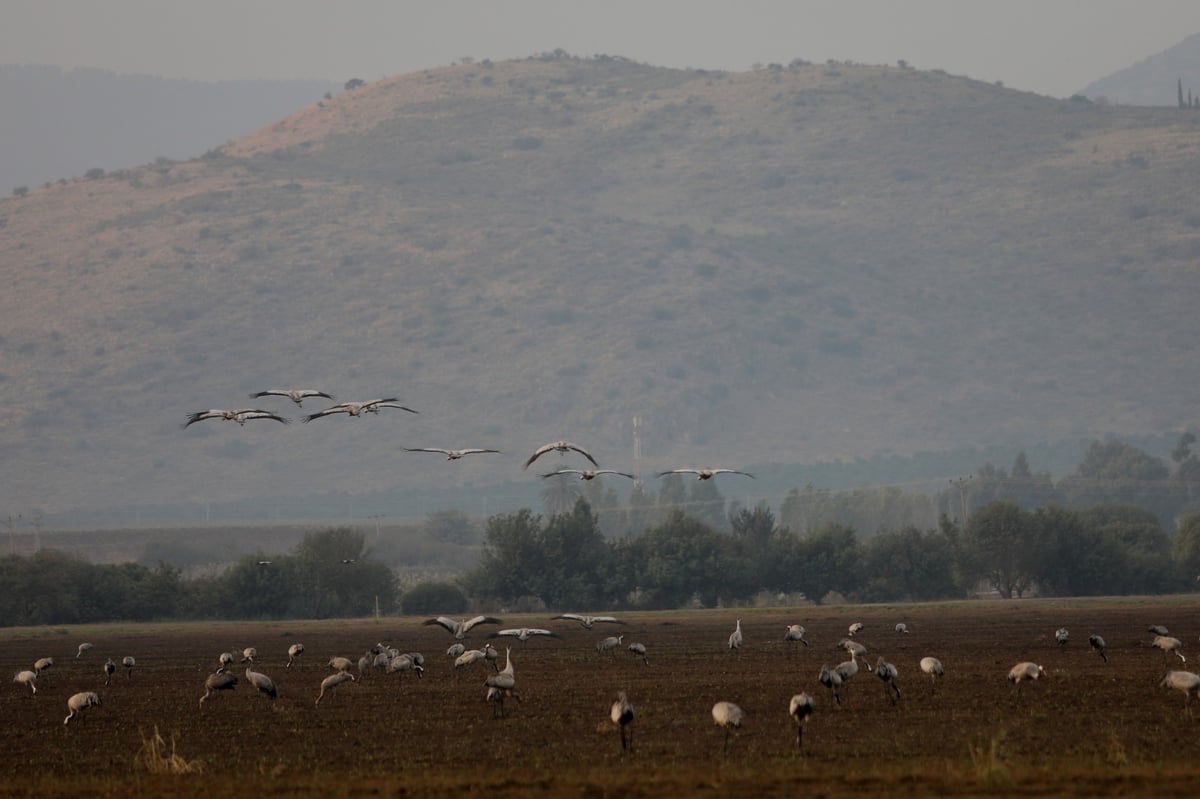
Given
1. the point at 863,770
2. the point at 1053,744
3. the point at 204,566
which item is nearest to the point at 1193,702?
the point at 1053,744

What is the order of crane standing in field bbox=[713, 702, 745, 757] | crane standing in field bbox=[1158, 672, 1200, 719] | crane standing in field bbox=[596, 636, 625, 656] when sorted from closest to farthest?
crane standing in field bbox=[713, 702, 745, 757] → crane standing in field bbox=[1158, 672, 1200, 719] → crane standing in field bbox=[596, 636, 625, 656]

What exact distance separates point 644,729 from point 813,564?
81.7 m

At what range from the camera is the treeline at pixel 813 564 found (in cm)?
11781

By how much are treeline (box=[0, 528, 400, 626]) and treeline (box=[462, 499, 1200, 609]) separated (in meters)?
7.00

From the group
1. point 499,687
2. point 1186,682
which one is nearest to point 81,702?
point 499,687

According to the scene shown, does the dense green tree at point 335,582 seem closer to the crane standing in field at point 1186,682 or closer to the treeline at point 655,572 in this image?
the treeline at point 655,572

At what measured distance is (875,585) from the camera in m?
121

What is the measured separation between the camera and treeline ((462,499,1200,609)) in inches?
4638

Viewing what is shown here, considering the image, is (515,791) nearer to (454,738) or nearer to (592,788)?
(592,788)

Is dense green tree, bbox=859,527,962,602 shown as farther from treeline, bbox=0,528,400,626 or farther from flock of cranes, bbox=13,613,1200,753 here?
flock of cranes, bbox=13,613,1200,753

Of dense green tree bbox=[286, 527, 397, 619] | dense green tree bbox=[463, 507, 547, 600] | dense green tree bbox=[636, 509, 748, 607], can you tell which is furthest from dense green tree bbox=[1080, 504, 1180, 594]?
dense green tree bbox=[286, 527, 397, 619]

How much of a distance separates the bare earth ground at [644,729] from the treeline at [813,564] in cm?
4702

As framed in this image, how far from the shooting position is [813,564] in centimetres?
12050

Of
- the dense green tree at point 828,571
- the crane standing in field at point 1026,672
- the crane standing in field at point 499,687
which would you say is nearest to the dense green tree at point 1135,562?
the dense green tree at point 828,571
